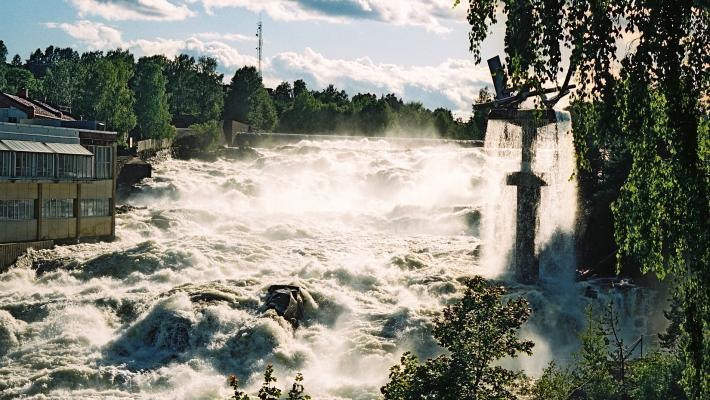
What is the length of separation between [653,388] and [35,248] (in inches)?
1358

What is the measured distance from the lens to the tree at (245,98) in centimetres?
14112

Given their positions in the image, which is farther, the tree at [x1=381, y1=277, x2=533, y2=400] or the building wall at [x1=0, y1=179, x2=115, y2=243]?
the building wall at [x1=0, y1=179, x2=115, y2=243]

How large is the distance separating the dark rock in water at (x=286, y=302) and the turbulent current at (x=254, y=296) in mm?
490

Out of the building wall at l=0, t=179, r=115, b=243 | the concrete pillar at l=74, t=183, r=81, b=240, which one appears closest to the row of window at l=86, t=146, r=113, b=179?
the building wall at l=0, t=179, r=115, b=243

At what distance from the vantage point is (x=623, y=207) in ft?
28.9

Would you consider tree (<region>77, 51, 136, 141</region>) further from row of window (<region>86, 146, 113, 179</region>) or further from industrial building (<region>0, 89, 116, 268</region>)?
row of window (<region>86, 146, 113, 179</region>)

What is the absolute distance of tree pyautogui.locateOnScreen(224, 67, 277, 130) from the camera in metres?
141

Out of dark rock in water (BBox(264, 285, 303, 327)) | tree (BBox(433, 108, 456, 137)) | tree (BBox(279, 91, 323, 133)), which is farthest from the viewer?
tree (BBox(279, 91, 323, 133))

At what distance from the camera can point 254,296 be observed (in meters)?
33.2

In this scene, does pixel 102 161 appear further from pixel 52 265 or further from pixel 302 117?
pixel 302 117

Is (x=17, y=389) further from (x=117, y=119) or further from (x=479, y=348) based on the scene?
(x=117, y=119)

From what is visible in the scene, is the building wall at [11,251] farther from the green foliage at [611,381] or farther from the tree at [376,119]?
the tree at [376,119]

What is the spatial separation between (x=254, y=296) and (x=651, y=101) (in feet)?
86.5

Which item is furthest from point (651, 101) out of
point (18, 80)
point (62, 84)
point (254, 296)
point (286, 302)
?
point (18, 80)
